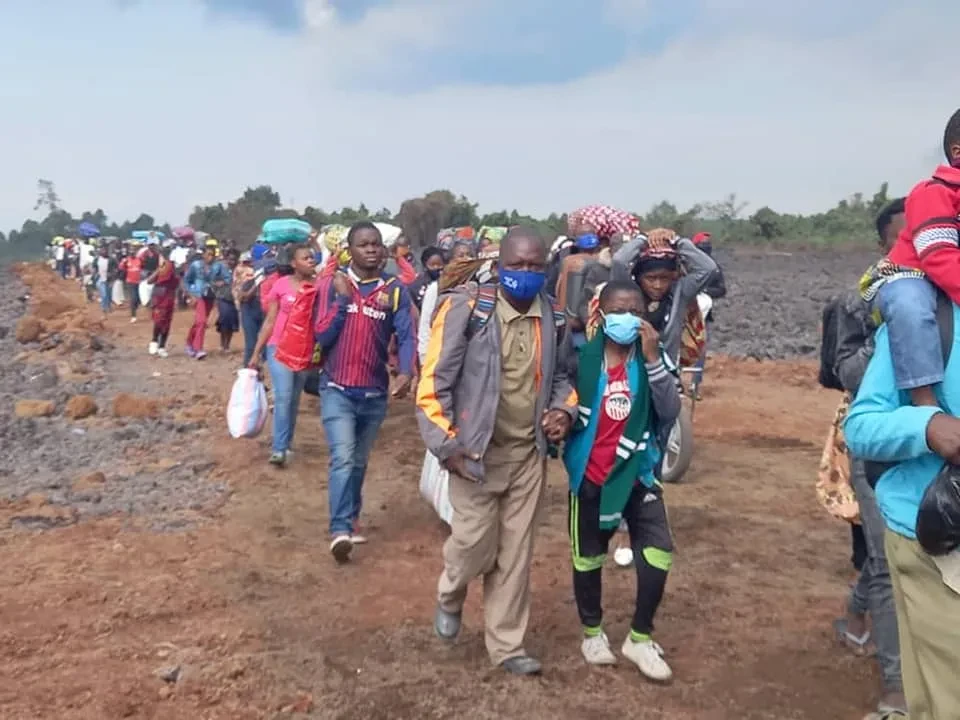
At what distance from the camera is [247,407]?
25.1 ft

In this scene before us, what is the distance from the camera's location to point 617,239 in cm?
783

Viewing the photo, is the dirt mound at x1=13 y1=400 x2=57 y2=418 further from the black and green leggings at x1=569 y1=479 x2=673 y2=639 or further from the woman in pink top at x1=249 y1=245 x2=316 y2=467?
the black and green leggings at x1=569 y1=479 x2=673 y2=639

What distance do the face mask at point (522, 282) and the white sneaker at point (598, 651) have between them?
156 cm

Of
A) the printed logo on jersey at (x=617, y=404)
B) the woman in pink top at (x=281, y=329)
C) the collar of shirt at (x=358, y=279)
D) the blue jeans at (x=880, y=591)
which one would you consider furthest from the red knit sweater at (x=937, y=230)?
the woman in pink top at (x=281, y=329)

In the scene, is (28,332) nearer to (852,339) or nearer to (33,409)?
(33,409)

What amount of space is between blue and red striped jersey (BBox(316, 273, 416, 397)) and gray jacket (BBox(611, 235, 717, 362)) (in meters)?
1.44

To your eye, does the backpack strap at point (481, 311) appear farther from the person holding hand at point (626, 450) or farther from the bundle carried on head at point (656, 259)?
the bundle carried on head at point (656, 259)

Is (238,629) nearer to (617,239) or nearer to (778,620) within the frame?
(778,620)

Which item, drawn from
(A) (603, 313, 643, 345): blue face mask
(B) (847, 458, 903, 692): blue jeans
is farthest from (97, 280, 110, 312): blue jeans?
(B) (847, 458, 903, 692): blue jeans

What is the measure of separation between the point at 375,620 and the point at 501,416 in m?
1.43

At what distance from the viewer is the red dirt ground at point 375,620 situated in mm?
4445

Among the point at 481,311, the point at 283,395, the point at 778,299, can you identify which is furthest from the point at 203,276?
the point at 481,311

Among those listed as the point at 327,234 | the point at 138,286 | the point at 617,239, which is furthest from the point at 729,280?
the point at 617,239

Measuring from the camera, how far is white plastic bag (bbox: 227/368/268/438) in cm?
764
